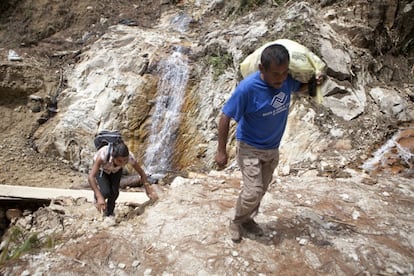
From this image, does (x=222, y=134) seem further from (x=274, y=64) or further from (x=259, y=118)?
(x=274, y=64)

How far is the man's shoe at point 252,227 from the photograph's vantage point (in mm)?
3007

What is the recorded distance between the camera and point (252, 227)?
3.03 m

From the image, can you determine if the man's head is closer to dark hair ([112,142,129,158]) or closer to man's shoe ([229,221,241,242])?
man's shoe ([229,221,241,242])

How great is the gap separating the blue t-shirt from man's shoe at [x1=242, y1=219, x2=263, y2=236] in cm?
82

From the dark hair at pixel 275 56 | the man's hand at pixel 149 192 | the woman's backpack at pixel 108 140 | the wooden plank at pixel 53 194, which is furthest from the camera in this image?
the wooden plank at pixel 53 194

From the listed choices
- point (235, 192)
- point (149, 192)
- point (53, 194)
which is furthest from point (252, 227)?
point (53, 194)

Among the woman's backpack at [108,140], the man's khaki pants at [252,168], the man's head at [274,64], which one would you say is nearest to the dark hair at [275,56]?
the man's head at [274,64]

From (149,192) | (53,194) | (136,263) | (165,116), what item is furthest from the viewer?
(165,116)

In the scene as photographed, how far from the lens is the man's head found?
7.19 feet

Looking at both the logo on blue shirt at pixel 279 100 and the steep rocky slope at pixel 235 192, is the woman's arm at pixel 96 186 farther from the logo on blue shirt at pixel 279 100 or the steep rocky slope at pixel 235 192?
the logo on blue shirt at pixel 279 100

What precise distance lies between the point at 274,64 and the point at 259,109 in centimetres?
33

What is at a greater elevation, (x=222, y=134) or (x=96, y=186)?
(x=222, y=134)

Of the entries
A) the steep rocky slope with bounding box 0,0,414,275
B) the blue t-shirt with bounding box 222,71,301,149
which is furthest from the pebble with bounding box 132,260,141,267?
the blue t-shirt with bounding box 222,71,301,149

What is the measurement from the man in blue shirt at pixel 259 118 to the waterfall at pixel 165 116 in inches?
174
